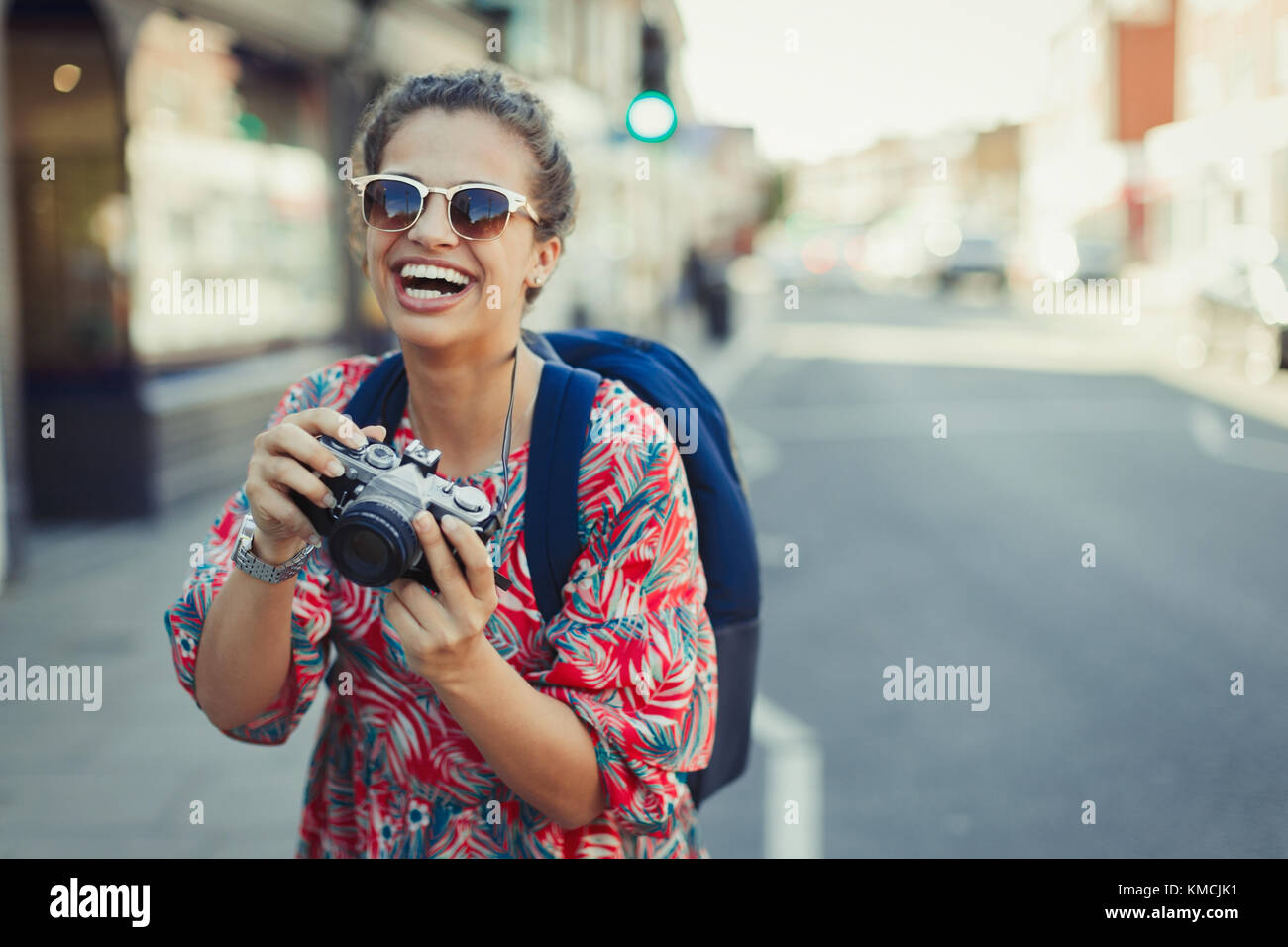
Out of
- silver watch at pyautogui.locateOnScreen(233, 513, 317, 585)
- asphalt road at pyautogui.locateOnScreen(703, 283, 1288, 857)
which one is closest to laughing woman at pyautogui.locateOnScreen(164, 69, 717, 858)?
silver watch at pyautogui.locateOnScreen(233, 513, 317, 585)

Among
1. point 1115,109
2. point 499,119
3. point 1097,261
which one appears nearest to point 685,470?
point 499,119

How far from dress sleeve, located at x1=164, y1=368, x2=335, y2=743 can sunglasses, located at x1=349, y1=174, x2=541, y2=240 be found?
0.34 metres

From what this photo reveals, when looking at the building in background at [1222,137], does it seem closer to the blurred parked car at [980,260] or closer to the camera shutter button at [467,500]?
the blurred parked car at [980,260]

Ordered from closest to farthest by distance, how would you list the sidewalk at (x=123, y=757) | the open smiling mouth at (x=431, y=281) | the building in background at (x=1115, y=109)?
the open smiling mouth at (x=431, y=281)
the sidewalk at (x=123, y=757)
the building in background at (x=1115, y=109)

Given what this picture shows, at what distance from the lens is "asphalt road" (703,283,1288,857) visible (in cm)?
433

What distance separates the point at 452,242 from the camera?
1.81m

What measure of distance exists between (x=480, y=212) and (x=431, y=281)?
121 millimetres

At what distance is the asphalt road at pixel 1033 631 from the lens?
4328 mm

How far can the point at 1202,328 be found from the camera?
18875 millimetres

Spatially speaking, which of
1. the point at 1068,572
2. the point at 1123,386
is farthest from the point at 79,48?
the point at 1123,386

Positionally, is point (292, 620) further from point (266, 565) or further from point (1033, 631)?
point (1033, 631)

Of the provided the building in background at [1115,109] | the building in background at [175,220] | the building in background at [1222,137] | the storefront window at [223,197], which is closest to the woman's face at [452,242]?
the building in background at [175,220]

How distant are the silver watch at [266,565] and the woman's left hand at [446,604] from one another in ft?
0.55

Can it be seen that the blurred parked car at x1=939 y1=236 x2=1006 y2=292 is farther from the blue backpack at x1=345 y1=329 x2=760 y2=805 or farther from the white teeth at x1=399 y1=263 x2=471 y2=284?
the white teeth at x1=399 y1=263 x2=471 y2=284
